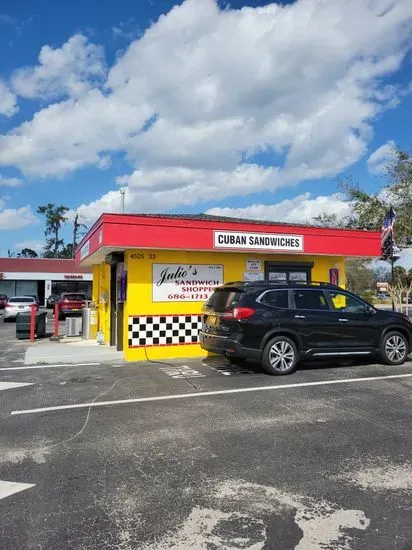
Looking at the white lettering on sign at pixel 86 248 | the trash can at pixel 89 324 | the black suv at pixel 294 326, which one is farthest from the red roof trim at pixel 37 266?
the black suv at pixel 294 326

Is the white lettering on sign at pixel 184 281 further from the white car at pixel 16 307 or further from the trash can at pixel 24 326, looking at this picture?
the white car at pixel 16 307

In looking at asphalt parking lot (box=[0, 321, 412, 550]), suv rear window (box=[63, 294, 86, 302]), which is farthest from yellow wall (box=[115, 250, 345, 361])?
suv rear window (box=[63, 294, 86, 302])

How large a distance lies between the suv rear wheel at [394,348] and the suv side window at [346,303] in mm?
834

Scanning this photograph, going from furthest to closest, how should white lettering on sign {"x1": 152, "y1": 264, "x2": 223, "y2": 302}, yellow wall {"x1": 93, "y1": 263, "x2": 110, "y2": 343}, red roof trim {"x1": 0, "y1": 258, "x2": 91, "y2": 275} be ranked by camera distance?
red roof trim {"x1": 0, "y1": 258, "x2": 91, "y2": 275} → yellow wall {"x1": 93, "y1": 263, "x2": 110, "y2": 343} → white lettering on sign {"x1": 152, "y1": 264, "x2": 223, "y2": 302}

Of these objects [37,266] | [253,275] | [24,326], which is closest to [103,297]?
[24,326]

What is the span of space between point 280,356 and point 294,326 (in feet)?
2.09

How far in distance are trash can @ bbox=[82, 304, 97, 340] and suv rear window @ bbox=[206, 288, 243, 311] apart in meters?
7.10

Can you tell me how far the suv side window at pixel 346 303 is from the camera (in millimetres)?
→ 9922

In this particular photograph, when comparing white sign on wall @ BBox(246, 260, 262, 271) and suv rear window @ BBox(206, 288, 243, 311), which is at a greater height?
white sign on wall @ BBox(246, 260, 262, 271)

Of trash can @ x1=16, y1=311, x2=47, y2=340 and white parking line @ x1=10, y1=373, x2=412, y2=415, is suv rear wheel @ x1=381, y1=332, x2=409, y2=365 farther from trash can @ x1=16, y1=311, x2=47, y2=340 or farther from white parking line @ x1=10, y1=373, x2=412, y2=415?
trash can @ x1=16, y1=311, x2=47, y2=340

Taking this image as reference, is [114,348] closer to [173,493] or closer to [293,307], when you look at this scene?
[293,307]

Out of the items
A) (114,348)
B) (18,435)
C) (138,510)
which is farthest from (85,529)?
(114,348)

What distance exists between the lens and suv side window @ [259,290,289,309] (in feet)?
30.7

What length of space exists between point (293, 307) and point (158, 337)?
3612mm
